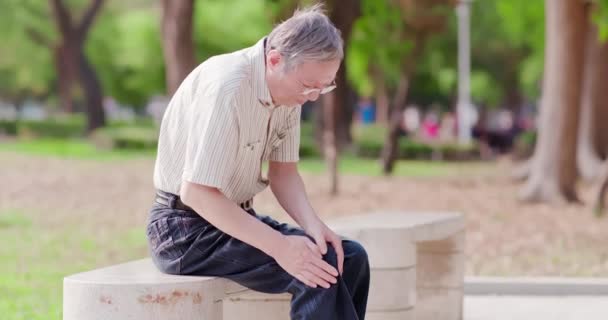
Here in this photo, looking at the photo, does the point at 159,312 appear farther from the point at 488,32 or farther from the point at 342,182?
the point at 488,32

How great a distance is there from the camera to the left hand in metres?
4.51

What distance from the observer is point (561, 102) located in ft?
58.9

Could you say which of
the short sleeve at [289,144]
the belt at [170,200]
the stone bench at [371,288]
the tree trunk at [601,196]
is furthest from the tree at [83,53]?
the belt at [170,200]

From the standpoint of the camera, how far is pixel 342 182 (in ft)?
70.9

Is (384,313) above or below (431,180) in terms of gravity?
above

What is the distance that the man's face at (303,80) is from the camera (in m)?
4.33

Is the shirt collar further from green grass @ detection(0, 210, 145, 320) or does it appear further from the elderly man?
green grass @ detection(0, 210, 145, 320)

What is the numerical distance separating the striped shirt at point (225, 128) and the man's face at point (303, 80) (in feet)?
0.24

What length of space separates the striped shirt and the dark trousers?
0.47ft

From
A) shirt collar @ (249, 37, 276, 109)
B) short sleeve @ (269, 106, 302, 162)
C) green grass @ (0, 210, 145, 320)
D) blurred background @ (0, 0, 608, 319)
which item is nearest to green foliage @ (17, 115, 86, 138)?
blurred background @ (0, 0, 608, 319)

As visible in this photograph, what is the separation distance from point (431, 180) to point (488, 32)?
25360 millimetres

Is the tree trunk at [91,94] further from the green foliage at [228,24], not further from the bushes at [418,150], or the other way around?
the bushes at [418,150]

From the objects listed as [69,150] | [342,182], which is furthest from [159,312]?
[69,150]

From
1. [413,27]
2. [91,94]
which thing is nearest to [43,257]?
→ [413,27]
